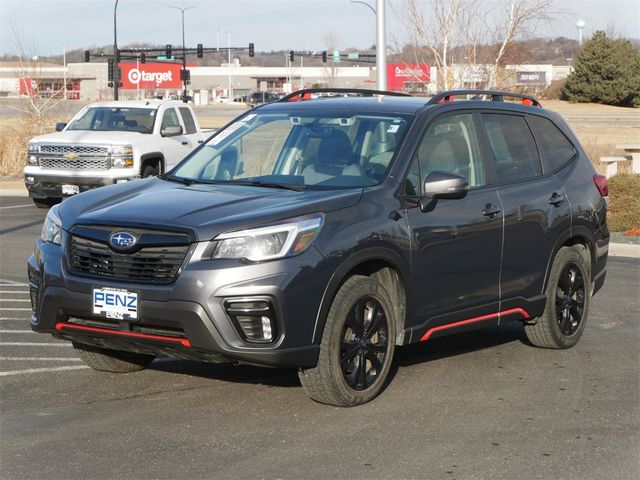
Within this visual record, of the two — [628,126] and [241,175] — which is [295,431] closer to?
[241,175]

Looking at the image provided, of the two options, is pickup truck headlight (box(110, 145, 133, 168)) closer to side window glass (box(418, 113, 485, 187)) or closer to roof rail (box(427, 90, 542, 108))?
roof rail (box(427, 90, 542, 108))

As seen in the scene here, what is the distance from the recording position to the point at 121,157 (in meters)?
19.8

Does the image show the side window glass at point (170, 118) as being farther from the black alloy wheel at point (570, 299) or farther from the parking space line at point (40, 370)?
the parking space line at point (40, 370)

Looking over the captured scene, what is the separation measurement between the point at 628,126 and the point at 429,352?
46.5 metres

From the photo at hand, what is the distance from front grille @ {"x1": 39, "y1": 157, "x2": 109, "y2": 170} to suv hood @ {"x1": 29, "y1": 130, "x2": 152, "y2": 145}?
0.97 feet

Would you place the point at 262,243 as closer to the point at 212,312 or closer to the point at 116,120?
the point at 212,312

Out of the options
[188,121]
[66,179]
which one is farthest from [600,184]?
[188,121]

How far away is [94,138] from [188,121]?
267 cm

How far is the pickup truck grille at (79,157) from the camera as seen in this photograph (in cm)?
1981

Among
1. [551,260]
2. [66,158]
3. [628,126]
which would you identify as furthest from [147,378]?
[628,126]

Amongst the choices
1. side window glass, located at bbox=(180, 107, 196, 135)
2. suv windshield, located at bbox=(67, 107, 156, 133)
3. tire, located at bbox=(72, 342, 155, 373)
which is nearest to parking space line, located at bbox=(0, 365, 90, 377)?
tire, located at bbox=(72, 342, 155, 373)

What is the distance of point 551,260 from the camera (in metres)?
8.40

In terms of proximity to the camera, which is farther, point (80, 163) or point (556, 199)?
point (80, 163)

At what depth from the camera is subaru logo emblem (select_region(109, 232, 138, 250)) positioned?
6.32 m
